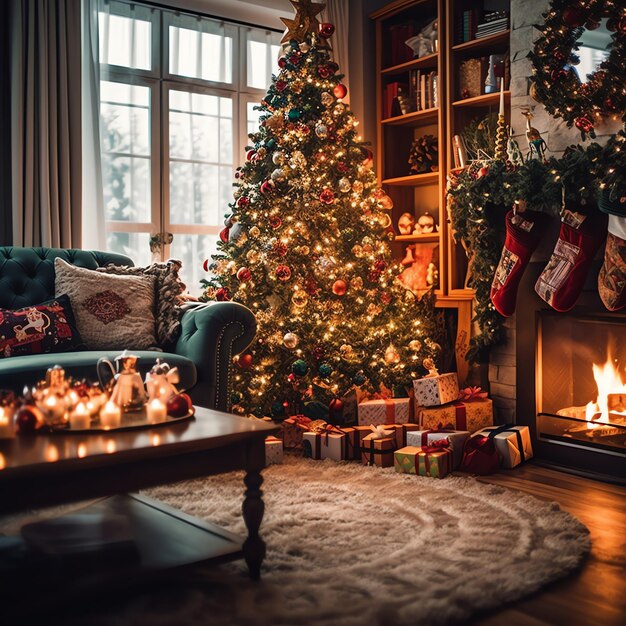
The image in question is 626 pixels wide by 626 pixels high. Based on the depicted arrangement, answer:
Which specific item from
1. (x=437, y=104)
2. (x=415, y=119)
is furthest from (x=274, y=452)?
(x=415, y=119)

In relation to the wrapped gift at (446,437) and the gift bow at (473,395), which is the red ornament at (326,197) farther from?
the wrapped gift at (446,437)

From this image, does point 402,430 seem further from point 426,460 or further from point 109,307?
point 109,307

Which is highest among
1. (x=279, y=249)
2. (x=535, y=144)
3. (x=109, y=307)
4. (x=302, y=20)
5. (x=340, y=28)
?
(x=340, y=28)

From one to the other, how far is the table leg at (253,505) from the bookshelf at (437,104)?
2.51 meters

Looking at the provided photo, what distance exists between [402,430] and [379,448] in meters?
0.26

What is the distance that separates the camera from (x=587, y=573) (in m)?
2.21

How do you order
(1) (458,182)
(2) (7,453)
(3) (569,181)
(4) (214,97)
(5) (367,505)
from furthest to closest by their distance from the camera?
(4) (214,97)
(1) (458,182)
(3) (569,181)
(5) (367,505)
(2) (7,453)

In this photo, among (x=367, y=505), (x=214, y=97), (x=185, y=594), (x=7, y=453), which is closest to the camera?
(x=7, y=453)

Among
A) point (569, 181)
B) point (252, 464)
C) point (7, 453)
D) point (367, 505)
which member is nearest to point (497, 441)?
point (367, 505)

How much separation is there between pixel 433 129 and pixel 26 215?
8.77 feet

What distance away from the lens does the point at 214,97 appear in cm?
504

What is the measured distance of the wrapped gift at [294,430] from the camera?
3.88 meters

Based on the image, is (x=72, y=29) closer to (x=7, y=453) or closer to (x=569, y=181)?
(x=569, y=181)

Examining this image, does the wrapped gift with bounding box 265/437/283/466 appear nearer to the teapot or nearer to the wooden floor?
the wooden floor
